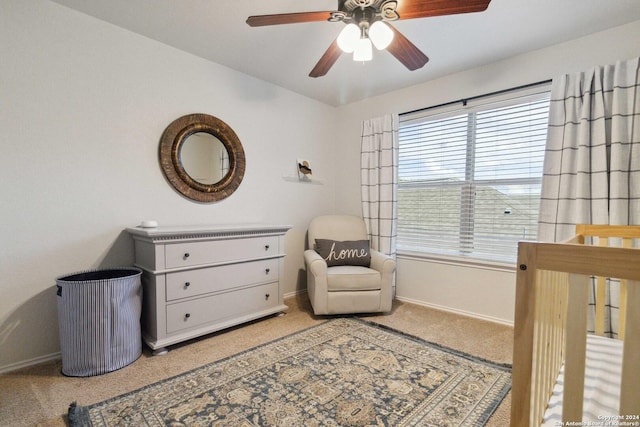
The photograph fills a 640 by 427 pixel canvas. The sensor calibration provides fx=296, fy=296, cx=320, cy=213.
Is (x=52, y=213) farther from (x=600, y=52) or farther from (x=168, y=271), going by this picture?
(x=600, y=52)

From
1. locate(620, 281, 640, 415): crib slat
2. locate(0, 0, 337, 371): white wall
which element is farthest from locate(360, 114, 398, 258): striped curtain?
locate(620, 281, 640, 415): crib slat

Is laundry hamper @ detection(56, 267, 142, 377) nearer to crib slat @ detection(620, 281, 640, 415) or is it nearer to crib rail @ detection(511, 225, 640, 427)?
crib rail @ detection(511, 225, 640, 427)

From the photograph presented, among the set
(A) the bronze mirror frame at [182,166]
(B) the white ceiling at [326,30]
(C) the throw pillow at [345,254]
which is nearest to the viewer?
(B) the white ceiling at [326,30]

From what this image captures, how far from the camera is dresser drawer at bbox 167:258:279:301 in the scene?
2105mm

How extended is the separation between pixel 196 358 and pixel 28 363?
102 centimetres

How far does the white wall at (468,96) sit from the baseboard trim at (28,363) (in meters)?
2.94

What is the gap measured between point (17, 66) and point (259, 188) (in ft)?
6.13

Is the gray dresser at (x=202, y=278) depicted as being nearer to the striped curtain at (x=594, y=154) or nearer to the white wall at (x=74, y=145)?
the white wall at (x=74, y=145)

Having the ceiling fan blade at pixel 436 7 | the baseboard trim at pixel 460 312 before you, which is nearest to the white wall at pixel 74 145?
the ceiling fan blade at pixel 436 7

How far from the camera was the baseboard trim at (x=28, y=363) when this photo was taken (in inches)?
70.9

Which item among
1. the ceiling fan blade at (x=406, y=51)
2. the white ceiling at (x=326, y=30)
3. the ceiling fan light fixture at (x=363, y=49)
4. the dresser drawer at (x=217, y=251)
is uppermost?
the white ceiling at (x=326, y=30)

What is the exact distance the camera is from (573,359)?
763mm

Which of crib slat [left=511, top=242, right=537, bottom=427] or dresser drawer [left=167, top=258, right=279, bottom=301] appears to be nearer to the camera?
crib slat [left=511, top=242, right=537, bottom=427]

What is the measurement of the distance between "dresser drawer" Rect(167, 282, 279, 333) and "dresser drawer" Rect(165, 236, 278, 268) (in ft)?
0.93
